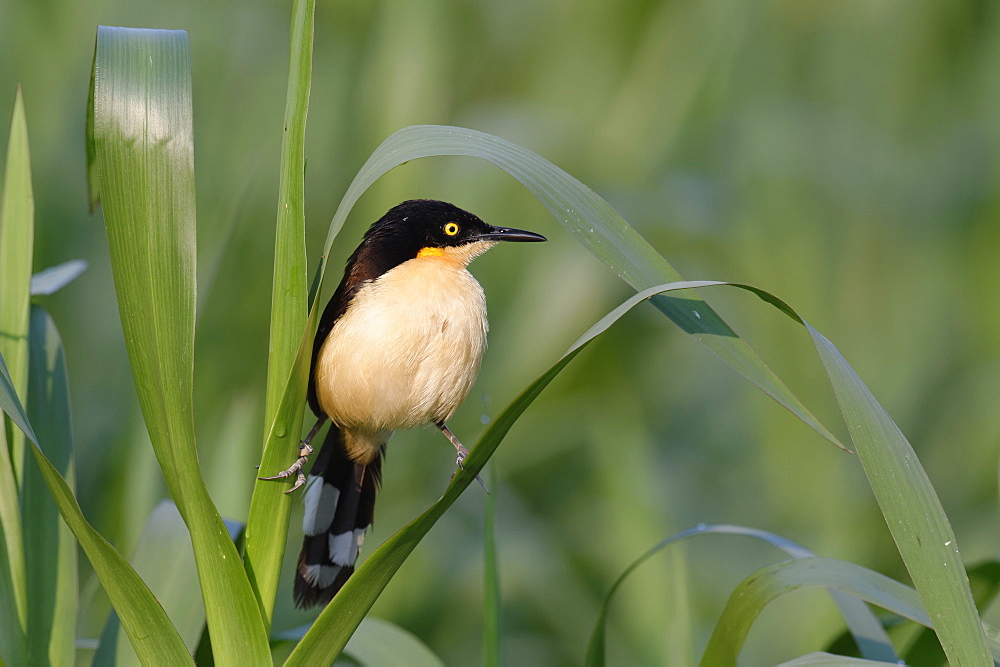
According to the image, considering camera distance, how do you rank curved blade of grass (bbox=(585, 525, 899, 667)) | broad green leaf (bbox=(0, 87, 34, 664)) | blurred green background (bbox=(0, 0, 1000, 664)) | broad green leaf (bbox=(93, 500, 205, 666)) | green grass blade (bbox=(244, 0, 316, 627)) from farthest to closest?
blurred green background (bbox=(0, 0, 1000, 664))
curved blade of grass (bbox=(585, 525, 899, 667))
broad green leaf (bbox=(93, 500, 205, 666))
broad green leaf (bbox=(0, 87, 34, 664))
green grass blade (bbox=(244, 0, 316, 627))

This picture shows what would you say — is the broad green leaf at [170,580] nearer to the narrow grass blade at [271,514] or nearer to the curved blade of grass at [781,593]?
the narrow grass blade at [271,514]

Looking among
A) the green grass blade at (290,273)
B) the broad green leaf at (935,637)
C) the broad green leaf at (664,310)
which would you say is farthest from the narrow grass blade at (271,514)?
the broad green leaf at (935,637)

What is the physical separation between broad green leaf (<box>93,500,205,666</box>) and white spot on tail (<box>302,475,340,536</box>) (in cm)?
20

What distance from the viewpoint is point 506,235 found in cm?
179

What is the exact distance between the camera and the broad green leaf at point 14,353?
1.39 metres

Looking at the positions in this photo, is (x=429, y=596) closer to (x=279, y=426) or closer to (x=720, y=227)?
(x=720, y=227)

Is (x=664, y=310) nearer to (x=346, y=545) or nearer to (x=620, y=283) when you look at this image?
(x=346, y=545)

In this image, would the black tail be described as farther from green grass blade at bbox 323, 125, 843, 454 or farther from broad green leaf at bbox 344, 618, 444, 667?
green grass blade at bbox 323, 125, 843, 454

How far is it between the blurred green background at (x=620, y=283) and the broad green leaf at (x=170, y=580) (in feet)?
2.96

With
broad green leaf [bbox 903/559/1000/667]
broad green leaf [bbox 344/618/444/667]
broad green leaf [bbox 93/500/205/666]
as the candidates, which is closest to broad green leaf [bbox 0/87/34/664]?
broad green leaf [bbox 93/500/205/666]

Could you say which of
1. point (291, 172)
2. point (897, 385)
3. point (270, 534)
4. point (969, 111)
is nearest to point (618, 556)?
point (897, 385)

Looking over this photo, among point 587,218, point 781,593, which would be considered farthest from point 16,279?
point 781,593

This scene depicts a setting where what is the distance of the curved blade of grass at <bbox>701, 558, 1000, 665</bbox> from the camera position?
139 cm

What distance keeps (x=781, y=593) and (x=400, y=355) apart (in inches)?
28.5
